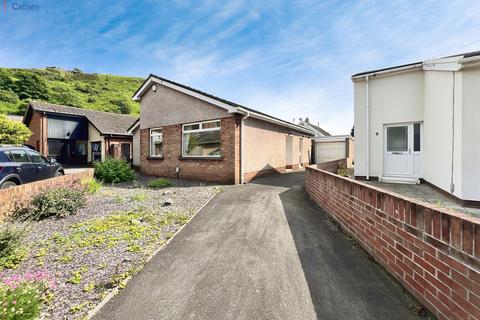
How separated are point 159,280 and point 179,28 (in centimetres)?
963

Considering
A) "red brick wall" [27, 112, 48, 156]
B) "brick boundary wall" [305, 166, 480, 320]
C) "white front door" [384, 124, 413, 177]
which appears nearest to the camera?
"brick boundary wall" [305, 166, 480, 320]

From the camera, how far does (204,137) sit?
1097 cm

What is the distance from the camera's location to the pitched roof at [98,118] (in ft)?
69.2

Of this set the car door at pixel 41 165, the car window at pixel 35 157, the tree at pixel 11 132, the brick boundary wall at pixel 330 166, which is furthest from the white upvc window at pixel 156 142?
the tree at pixel 11 132

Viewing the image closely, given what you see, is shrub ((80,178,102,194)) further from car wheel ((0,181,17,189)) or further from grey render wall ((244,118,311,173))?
grey render wall ((244,118,311,173))

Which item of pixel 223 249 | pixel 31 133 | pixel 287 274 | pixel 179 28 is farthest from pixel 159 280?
pixel 31 133

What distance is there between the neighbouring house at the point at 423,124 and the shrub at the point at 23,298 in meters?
8.58

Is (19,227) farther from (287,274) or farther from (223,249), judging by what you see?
(287,274)

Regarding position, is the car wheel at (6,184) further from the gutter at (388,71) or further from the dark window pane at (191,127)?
the gutter at (388,71)

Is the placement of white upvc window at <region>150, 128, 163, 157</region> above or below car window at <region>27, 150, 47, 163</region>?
above

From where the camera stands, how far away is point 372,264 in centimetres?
327

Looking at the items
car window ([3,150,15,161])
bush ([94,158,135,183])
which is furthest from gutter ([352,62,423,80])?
car window ([3,150,15,161])

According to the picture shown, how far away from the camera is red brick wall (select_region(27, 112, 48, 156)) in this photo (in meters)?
20.7

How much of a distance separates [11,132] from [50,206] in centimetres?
2160
